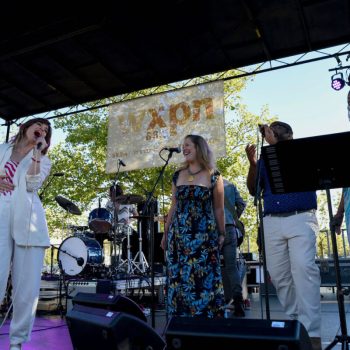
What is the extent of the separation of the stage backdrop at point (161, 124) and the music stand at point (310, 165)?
12.1 ft

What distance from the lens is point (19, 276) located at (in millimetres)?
2527

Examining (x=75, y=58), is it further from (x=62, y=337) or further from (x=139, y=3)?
(x=62, y=337)

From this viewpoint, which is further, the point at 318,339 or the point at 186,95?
the point at 186,95

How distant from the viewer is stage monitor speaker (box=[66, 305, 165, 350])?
1609 millimetres

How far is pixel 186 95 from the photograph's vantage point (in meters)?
6.60

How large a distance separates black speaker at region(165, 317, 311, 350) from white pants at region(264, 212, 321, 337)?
1475 mm

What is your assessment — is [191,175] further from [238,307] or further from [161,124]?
[161,124]

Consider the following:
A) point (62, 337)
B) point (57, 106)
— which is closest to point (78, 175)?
point (57, 106)

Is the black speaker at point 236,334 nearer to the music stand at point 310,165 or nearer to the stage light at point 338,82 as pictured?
the music stand at point 310,165

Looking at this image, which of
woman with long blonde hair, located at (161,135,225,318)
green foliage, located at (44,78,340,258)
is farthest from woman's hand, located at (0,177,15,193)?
green foliage, located at (44,78,340,258)

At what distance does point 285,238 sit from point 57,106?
6.19 m

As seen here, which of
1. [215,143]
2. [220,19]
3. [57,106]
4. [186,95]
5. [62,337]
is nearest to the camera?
[62,337]

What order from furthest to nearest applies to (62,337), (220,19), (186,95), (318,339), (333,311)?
1. (186,95)
2. (220,19)
3. (333,311)
4. (62,337)
5. (318,339)

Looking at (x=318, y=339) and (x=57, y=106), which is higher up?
(x=57, y=106)
